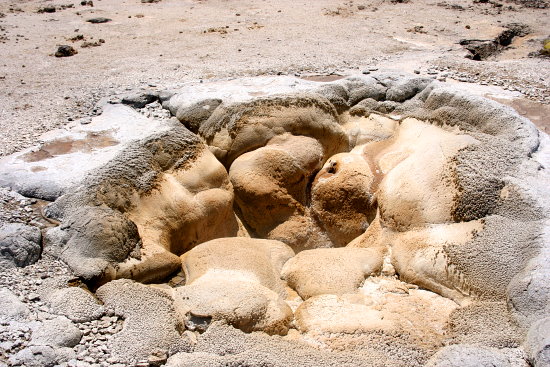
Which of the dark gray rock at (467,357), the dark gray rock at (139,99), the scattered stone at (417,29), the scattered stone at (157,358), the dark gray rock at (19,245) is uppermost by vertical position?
the scattered stone at (417,29)

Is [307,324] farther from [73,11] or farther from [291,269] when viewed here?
[73,11]

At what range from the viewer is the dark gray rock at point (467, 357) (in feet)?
7.75

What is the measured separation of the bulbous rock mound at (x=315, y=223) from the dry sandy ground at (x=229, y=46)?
2.55 ft

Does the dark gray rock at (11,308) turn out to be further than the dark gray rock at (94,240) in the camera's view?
No

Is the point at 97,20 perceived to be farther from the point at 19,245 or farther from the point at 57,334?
the point at 57,334

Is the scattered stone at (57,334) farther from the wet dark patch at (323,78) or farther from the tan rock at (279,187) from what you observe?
the wet dark patch at (323,78)

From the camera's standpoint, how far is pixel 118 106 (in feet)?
14.9

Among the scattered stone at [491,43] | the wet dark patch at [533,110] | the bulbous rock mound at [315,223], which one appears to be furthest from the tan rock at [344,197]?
the scattered stone at [491,43]

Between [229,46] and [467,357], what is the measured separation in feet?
16.5

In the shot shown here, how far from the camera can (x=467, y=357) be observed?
7.85 ft

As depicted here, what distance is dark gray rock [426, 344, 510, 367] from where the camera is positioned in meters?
2.36

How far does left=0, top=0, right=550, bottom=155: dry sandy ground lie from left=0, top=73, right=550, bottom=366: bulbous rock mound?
30.6 inches

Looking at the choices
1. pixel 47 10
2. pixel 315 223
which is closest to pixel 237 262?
pixel 315 223

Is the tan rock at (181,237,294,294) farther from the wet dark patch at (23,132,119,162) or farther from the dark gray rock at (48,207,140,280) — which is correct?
the wet dark patch at (23,132,119,162)
